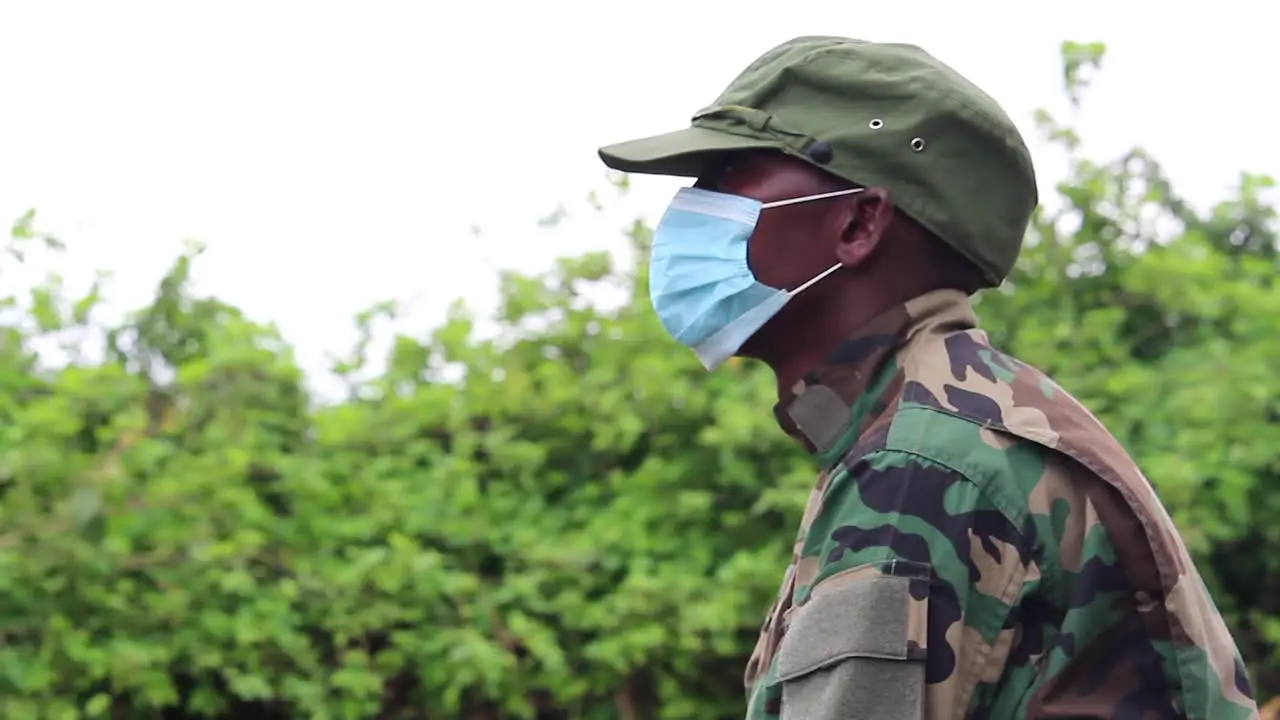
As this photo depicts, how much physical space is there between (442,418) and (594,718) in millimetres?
915

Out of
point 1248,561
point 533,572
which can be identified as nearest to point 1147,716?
point 533,572

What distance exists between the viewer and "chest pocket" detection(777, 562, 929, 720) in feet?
5.55

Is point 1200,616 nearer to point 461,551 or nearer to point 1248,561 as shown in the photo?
point 461,551

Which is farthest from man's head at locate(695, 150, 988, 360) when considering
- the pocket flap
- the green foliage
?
the green foliage

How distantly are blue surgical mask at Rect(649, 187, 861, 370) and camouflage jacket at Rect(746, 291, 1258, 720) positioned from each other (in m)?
0.30

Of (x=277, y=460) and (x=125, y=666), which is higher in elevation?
(x=277, y=460)

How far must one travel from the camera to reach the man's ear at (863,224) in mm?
1962

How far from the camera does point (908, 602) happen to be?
1.70 m

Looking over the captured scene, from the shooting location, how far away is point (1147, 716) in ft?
5.76

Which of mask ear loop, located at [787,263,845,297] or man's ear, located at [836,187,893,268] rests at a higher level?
man's ear, located at [836,187,893,268]

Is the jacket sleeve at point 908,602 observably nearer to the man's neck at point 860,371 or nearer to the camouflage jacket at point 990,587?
the camouflage jacket at point 990,587

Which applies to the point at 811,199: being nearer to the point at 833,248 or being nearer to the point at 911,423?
the point at 833,248

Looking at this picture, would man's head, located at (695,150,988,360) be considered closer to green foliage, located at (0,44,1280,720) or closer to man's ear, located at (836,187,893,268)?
man's ear, located at (836,187,893,268)

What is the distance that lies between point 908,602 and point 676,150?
2.05 ft
